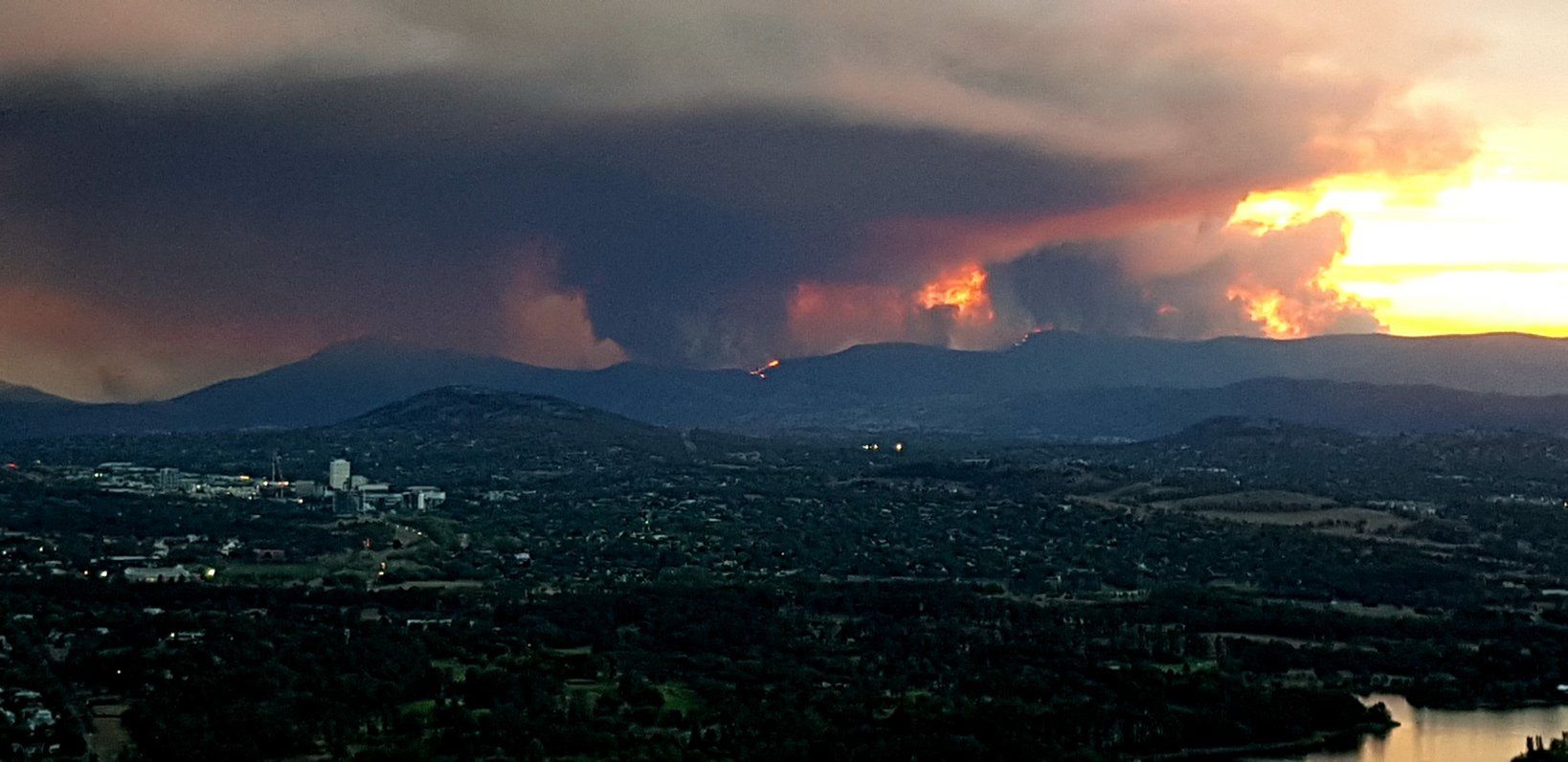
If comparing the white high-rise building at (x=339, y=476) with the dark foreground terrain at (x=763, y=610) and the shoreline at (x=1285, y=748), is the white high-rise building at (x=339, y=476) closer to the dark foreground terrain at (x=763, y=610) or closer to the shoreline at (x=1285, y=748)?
the dark foreground terrain at (x=763, y=610)

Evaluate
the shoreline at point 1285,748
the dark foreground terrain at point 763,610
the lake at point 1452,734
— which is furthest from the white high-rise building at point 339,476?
the shoreline at point 1285,748

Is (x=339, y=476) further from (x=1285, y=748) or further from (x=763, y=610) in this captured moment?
(x=1285, y=748)

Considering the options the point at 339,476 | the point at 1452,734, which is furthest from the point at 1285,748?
the point at 339,476

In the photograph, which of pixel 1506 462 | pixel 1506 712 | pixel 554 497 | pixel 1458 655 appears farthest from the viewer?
pixel 1506 462

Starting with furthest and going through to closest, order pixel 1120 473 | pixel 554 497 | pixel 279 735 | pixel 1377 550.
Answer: pixel 1120 473
pixel 554 497
pixel 1377 550
pixel 279 735

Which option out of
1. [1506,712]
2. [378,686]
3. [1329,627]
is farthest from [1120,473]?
[378,686]

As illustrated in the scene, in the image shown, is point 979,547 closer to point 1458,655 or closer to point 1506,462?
point 1458,655

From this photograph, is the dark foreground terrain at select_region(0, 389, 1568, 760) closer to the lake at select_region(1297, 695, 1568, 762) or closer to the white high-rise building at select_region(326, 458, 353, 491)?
the lake at select_region(1297, 695, 1568, 762)
